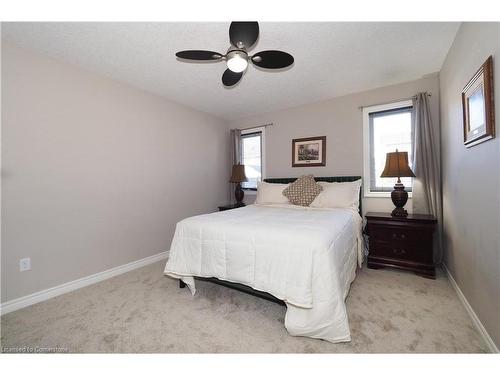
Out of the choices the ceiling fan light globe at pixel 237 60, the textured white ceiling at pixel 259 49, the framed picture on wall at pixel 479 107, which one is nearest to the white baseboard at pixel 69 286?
the textured white ceiling at pixel 259 49

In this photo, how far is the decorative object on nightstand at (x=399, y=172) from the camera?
2.64 meters

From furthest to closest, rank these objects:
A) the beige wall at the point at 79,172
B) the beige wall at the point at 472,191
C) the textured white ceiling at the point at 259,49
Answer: the beige wall at the point at 79,172, the textured white ceiling at the point at 259,49, the beige wall at the point at 472,191

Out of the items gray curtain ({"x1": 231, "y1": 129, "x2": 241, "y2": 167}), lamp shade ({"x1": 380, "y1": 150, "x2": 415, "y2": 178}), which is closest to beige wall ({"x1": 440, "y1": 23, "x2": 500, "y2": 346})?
lamp shade ({"x1": 380, "y1": 150, "x2": 415, "y2": 178})

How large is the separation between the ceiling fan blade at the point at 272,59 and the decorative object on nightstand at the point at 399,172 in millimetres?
1859

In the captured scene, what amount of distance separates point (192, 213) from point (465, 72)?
375 cm

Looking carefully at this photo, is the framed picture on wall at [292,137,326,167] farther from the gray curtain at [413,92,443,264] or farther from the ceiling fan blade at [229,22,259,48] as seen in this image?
the ceiling fan blade at [229,22,259,48]

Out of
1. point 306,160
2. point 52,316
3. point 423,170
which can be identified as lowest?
point 52,316

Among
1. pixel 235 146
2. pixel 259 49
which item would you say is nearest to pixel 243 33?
pixel 259 49

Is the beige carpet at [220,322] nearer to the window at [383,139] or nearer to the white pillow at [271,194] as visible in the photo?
the window at [383,139]

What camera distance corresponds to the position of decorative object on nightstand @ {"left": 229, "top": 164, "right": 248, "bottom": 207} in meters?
4.08

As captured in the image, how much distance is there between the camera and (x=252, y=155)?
446 cm
